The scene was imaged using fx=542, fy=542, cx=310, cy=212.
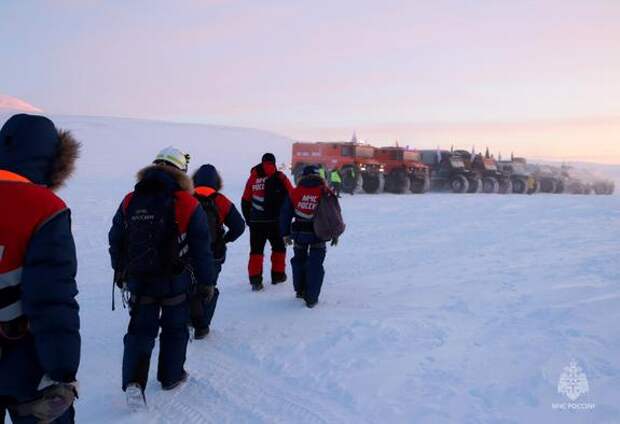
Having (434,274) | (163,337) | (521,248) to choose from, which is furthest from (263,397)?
(521,248)

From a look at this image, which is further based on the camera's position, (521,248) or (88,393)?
(521,248)

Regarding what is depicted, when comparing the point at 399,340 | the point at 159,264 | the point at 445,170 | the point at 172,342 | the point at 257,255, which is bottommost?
the point at 399,340

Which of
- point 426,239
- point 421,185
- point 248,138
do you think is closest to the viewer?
point 426,239

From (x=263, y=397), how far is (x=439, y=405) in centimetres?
124

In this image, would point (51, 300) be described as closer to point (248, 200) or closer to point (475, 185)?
point (248, 200)

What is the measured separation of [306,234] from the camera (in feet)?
20.5

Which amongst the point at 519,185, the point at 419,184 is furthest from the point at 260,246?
the point at 519,185

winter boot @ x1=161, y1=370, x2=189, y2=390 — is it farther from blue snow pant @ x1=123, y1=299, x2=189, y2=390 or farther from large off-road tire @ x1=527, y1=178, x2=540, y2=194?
large off-road tire @ x1=527, y1=178, x2=540, y2=194

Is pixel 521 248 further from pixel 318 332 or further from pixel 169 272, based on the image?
pixel 169 272

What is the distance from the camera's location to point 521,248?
9695mm

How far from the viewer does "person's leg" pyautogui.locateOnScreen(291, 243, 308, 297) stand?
21.0 feet

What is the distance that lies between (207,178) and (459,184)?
20.6 m

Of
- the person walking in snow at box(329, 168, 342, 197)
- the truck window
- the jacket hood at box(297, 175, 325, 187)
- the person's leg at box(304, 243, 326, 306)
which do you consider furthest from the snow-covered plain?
the truck window

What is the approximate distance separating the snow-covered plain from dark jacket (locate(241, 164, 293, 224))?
0.98m
